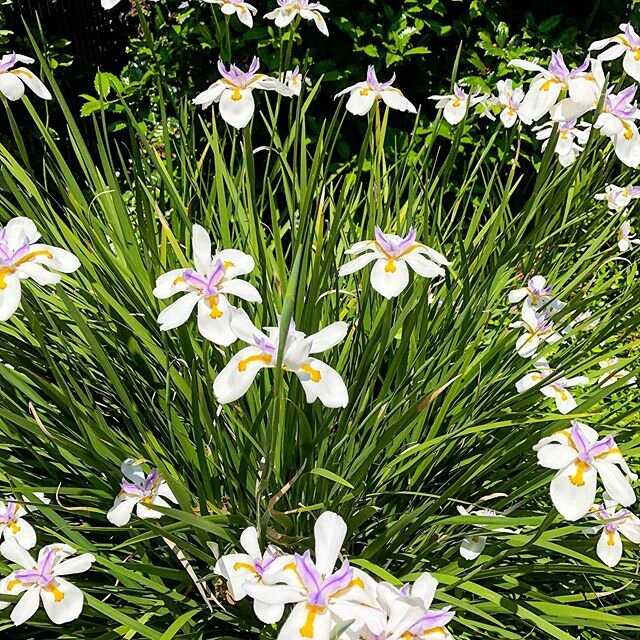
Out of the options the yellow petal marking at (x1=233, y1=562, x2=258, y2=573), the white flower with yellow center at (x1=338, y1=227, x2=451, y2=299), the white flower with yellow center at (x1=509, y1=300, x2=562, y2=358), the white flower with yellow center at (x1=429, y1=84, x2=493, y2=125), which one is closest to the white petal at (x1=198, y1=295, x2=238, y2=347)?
the white flower with yellow center at (x1=338, y1=227, x2=451, y2=299)

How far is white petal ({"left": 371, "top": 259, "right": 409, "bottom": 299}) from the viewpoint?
113 centimetres

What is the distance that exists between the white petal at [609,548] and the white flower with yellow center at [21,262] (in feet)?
3.40

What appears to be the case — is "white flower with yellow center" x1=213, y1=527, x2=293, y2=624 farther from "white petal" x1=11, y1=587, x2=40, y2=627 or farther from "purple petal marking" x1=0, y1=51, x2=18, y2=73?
"purple petal marking" x1=0, y1=51, x2=18, y2=73

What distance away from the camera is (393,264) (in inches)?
46.4

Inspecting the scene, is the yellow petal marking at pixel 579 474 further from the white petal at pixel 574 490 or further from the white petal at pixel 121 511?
the white petal at pixel 121 511

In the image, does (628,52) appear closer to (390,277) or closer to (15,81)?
(390,277)

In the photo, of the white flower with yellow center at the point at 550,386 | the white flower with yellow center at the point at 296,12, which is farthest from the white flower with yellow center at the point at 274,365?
the white flower with yellow center at the point at 296,12

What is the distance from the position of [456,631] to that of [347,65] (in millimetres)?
2494

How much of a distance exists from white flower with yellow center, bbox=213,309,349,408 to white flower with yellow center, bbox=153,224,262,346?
0.03 m

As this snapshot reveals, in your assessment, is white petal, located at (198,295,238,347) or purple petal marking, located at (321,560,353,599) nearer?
purple petal marking, located at (321,560,353,599)

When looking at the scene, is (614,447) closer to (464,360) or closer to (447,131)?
(464,360)

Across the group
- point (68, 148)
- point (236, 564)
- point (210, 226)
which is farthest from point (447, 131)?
point (236, 564)

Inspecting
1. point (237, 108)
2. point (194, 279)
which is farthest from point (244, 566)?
point (237, 108)

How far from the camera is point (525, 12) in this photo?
3.41 meters
